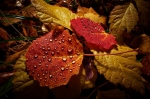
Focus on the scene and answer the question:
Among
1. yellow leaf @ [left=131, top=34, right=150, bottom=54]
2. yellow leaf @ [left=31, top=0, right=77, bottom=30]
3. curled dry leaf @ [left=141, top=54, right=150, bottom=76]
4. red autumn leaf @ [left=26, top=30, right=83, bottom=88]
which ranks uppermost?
yellow leaf @ [left=31, top=0, right=77, bottom=30]

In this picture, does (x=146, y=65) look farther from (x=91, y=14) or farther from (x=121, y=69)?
(x=91, y=14)

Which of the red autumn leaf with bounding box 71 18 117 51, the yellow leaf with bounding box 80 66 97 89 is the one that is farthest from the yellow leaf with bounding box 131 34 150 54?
the yellow leaf with bounding box 80 66 97 89

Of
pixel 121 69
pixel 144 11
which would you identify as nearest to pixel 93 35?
pixel 121 69

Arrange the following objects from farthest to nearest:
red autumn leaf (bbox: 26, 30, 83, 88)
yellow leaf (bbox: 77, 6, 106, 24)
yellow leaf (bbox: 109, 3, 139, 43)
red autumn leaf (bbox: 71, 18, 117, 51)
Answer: yellow leaf (bbox: 77, 6, 106, 24)
yellow leaf (bbox: 109, 3, 139, 43)
red autumn leaf (bbox: 71, 18, 117, 51)
red autumn leaf (bbox: 26, 30, 83, 88)

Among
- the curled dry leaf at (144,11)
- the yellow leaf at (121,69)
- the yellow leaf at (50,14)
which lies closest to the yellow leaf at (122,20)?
the curled dry leaf at (144,11)

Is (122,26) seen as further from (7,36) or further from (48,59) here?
(7,36)

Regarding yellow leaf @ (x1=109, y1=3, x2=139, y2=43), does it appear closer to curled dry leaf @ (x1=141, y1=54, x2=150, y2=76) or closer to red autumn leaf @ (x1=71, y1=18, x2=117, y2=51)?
red autumn leaf @ (x1=71, y1=18, x2=117, y2=51)
